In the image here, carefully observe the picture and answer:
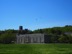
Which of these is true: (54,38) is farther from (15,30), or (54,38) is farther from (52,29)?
(15,30)

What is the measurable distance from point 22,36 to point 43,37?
23192 millimetres

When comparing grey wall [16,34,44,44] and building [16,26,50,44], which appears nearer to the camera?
building [16,26,50,44]

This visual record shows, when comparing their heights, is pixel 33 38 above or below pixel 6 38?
below

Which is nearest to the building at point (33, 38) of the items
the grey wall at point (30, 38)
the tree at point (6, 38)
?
the grey wall at point (30, 38)

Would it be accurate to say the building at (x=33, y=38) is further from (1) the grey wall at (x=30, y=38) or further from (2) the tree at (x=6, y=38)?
(2) the tree at (x=6, y=38)

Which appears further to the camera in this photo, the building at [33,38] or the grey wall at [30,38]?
the grey wall at [30,38]

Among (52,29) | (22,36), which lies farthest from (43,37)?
(52,29)

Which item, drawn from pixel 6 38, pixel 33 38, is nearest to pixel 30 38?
pixel 33 38

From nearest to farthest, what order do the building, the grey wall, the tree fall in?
the building, the grey wall, the tree

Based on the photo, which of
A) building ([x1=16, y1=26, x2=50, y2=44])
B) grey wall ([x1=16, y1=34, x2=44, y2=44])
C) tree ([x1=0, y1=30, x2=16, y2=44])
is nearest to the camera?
building ([x1=16, y1=26, x2=50, y2=44])

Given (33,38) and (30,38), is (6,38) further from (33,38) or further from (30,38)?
(33,38)

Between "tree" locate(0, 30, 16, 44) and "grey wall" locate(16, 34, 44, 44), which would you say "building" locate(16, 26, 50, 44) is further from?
"tree" locate(0, 30, 16, 44)

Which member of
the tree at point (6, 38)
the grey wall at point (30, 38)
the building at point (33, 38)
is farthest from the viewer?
the tree at point (6, 38)

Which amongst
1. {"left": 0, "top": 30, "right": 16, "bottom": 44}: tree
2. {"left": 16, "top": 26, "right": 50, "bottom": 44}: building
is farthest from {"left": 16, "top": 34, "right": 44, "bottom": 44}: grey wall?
{"left": 0, "top": 30, "right": 16, "bottom": 44}: tree
